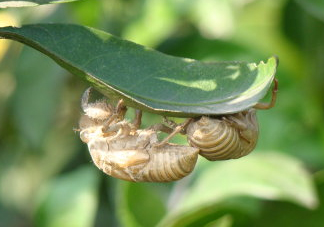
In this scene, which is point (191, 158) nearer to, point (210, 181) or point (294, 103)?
point (210, 181)

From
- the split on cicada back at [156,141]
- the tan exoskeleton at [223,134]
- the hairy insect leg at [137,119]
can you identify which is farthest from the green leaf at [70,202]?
the tan exoskeleton at [223,134]

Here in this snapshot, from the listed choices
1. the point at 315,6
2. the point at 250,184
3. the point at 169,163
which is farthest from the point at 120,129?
the point at 315,6

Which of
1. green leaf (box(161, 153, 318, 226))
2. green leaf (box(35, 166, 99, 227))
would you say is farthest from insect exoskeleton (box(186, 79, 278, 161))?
green leaf (box(35, 166, 99, 227))

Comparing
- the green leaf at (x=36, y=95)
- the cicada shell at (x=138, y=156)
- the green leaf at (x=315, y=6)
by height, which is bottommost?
the green leaf at (x=36, y=95)

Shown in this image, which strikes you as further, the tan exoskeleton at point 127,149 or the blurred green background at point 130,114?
the blurred green background at point 130,114

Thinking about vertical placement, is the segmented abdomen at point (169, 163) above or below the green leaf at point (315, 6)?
above

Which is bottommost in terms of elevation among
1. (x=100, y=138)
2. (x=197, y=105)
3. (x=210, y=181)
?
(x=210, y=181)

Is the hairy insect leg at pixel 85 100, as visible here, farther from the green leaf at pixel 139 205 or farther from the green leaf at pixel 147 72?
the green leaf at pixel 139 205

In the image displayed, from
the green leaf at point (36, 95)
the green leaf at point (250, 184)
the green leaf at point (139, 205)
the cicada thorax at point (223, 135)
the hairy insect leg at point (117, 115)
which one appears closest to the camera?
the cicada thorax at point (223, 135)

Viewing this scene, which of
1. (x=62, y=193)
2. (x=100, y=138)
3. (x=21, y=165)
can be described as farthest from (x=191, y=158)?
(x=21, y=165)
